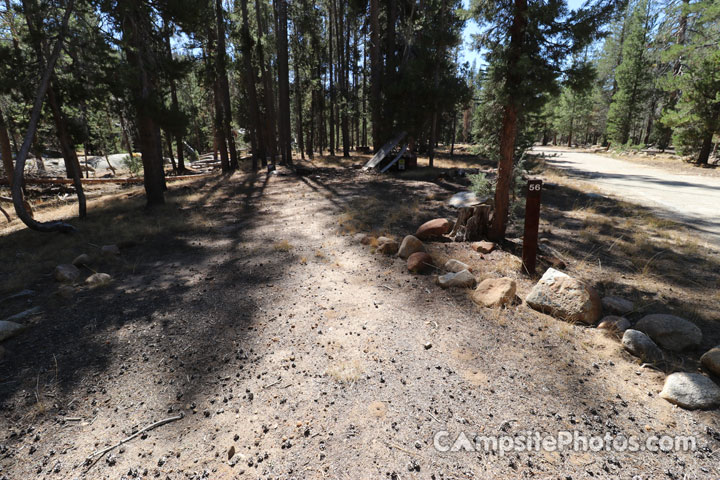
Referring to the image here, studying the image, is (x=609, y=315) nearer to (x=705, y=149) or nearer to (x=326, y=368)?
(x=326, y=368)

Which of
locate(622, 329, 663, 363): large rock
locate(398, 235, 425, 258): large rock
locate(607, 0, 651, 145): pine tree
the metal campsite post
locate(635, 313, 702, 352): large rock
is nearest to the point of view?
locate(622, 329, 663, 363): large rock

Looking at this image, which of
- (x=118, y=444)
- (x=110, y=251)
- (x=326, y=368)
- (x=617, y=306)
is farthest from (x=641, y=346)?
(x=110, y=251)

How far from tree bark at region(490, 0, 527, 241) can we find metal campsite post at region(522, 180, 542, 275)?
114 cm

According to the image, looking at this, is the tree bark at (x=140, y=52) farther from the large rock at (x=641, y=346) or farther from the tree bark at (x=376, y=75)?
the tree bark at (x=376, y=75)

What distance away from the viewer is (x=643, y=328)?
3.96 meters

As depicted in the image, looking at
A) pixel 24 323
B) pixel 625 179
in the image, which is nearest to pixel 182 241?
pixel 24 323

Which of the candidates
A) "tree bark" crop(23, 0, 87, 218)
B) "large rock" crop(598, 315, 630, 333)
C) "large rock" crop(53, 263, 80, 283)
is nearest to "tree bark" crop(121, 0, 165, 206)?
"tree bark" crop(23, 0, 87, 218)

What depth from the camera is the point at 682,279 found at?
5.54 metres

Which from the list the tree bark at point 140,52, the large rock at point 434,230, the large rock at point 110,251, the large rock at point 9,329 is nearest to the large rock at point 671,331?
the large rock at point 434,230

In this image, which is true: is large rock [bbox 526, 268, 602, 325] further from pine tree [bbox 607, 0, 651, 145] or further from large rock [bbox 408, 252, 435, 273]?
pine tree [bbox 607, 0, 651, 145]

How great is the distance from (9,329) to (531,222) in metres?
7.66

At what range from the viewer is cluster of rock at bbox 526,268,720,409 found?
2.96 m

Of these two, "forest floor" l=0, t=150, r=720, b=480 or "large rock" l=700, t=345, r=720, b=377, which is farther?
"large rock" l=700, t=345, r=720, b=377

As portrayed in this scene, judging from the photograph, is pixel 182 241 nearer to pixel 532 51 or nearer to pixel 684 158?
pixel 532 51
